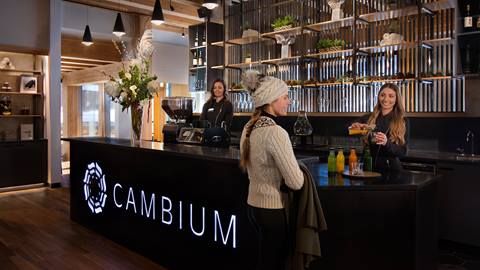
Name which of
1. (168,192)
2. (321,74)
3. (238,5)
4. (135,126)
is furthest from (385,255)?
(238,5)

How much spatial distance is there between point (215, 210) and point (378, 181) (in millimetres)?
1231

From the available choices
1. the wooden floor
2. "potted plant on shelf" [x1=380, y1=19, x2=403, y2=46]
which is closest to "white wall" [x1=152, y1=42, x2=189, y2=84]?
the wooden floor

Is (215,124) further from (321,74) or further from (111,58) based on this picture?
(111,58)

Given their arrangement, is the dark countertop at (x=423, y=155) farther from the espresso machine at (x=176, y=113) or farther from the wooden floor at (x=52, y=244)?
the wooden floor at (x=52, y=244)

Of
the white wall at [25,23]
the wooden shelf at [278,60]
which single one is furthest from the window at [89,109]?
the wooden shelf at [278,60]

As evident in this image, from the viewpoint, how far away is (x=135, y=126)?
4.50 m

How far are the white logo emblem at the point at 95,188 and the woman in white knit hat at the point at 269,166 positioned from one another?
280 centimetres

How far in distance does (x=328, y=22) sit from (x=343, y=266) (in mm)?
3742

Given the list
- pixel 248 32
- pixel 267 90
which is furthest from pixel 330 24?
pixel 267 90

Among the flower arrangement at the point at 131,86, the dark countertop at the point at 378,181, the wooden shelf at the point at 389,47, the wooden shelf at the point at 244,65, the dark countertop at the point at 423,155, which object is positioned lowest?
the dark countertop at the point at 378,181

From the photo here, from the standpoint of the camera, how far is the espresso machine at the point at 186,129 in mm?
4027

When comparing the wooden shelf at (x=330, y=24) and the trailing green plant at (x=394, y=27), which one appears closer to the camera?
the trailing green plant at (x=394, y=27)

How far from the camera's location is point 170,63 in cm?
1172

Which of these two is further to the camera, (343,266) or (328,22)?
(328,22)
